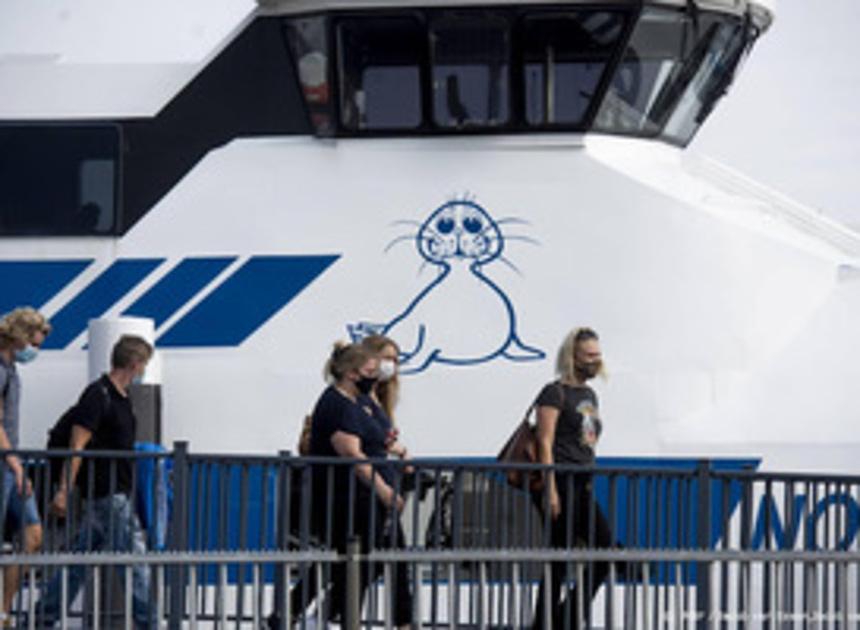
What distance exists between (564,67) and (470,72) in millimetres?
528

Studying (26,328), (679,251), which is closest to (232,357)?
(26,328)

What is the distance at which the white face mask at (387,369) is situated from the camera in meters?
13.4

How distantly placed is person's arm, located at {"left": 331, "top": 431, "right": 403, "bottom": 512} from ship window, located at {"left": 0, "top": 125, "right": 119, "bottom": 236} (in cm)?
278

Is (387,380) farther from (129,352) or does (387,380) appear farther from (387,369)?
(129,352)

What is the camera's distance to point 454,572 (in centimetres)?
1036

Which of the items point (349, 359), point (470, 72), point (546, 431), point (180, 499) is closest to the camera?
point (180, 499)

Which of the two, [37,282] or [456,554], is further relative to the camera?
[37,282]

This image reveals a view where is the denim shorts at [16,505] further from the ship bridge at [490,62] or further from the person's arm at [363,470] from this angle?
the ship bridge at [490,62]

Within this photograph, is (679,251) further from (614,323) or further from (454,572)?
(454,572)

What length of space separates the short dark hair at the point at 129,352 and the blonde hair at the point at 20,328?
559mm

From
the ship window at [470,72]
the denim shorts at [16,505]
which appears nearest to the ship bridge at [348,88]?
the ship window at [470,72]

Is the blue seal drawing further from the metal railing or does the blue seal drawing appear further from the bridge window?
the metal railing

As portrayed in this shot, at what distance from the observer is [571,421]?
12852mm

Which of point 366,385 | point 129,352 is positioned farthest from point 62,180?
point 366,385
